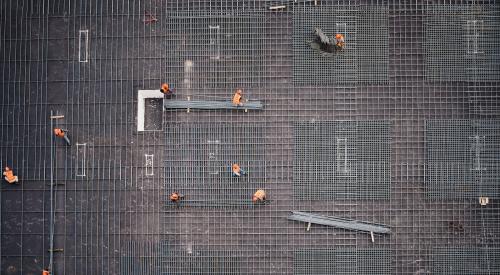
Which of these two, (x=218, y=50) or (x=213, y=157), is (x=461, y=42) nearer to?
(x=218, y=50)

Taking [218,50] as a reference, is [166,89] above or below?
below

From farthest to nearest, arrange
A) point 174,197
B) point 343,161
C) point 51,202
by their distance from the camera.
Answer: point 51,202, point 343,161, point 174,197

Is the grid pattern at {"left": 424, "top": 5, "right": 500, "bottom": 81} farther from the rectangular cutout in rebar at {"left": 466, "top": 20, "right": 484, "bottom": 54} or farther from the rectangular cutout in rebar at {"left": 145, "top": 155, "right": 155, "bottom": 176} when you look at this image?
the rectangular cutout in rebar at {"left": 145, "top": 155, "right": 155, "bottom": 176}

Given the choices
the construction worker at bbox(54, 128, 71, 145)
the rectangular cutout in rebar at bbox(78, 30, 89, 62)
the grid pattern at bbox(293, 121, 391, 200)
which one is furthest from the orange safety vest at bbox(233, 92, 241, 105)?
the construction worker at bbox(54, 128, 71, 145)

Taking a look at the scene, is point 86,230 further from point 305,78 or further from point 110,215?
point 305,78

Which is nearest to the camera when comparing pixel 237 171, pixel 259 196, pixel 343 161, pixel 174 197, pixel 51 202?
pixel 259 196

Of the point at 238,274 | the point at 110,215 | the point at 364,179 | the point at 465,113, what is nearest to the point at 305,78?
the point at 364,179

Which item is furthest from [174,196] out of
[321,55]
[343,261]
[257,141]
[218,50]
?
[321,55]

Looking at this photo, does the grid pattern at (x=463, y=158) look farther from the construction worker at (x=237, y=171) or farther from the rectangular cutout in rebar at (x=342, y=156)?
the construction worker at (x=237, y=171)
